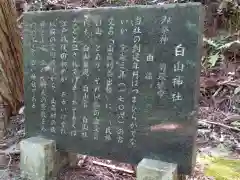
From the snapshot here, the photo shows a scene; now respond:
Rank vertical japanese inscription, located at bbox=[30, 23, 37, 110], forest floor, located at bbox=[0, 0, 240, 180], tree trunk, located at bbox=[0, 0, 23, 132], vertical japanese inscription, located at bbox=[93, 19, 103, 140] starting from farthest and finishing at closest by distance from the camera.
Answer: tree trunk, located at bbox=[0, 0, 23, 132]
forest floor, located at bbox=[0, 0, 240, 180]
vertical japanese inscription, located at bbox=[30, 23, 37, 110]
vertical japanese inscription, located at bbox=[93, 19, 103, 140]

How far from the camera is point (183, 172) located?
70.8 inches

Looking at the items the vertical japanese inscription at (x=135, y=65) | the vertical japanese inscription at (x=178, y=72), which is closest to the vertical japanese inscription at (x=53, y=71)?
the vertical japanese inscription at (x=135, y=65)

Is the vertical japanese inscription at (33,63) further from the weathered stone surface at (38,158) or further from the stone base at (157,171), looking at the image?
the stone base at (157,171)

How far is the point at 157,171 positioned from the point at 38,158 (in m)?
0.95

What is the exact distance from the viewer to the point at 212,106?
12.3 feet

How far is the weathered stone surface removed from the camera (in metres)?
2.16

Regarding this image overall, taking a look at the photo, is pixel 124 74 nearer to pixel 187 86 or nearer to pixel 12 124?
pixel 187 86

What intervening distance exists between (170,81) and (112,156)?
0.69 metres

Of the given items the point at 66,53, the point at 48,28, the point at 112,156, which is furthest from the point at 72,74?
the point at 112,156

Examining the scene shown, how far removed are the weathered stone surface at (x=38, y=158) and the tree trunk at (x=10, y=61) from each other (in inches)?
30.5

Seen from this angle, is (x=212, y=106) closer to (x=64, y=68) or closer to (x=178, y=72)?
(x=178, y=72)

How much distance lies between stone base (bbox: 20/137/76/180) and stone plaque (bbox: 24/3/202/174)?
91 millimetres

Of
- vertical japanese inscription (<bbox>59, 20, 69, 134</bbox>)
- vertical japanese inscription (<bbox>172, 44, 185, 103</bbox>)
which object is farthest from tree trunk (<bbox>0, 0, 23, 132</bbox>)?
vertical japanese inscription (<bbox>172, 44, 185, 103</bbox>)

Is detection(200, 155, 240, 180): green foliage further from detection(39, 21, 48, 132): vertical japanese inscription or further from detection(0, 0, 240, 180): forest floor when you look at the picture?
detection(39, 21, 48, 132): vertical japanese inscription
